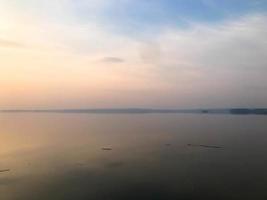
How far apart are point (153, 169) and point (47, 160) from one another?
579cm

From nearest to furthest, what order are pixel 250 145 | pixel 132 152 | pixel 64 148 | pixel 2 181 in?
pixel 2 181 < pixel 132 152 < pixel 64 148 < pixel 250 145

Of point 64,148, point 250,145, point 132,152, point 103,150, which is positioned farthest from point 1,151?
point 250,145

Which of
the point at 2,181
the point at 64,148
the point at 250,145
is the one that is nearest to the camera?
the point at 2,181

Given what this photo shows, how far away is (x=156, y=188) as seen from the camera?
39.5 ft

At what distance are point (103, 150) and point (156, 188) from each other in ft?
31.9

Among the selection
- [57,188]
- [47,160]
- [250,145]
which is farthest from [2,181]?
[250,145]

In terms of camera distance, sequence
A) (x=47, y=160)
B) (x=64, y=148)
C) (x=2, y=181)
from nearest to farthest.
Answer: (x=2, y=181), (x=47, y=160), (x=64, y=148)

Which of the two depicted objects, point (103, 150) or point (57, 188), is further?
point (103, 150)

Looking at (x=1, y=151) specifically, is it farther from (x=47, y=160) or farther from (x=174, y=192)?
(x=174, y=192)

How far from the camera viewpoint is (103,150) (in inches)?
842

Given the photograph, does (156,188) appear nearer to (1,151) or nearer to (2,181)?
(2,181)

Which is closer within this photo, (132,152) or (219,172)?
(219,172)

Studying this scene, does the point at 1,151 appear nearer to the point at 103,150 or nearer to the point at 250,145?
the point at 103,150

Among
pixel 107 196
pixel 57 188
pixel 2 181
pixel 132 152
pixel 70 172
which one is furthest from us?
pixel 132 152
